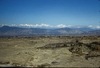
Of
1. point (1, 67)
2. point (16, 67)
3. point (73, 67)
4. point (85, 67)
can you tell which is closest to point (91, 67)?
point (85, 67)

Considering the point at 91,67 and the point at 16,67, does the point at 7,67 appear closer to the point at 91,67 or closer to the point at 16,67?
the point at 16,67

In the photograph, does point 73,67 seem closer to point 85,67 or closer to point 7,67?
point 85,67

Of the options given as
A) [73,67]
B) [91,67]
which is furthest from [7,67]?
[91,67]

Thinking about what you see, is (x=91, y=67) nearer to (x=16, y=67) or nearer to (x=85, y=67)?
(x=85, y=67)

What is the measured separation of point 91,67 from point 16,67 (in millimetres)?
7052

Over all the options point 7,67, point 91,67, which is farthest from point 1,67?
point 91,67

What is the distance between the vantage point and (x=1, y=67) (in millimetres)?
9734

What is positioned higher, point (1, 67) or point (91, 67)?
point (1, 67)

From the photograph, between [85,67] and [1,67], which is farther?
[85,67]

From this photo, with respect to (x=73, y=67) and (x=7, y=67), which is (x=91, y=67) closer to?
(x=73, y=67)

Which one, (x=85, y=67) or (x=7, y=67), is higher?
(x=7, y=67)

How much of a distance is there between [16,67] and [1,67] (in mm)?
925

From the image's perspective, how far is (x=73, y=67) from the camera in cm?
1385

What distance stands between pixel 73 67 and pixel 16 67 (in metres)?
5.62
